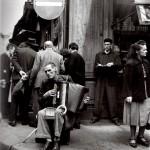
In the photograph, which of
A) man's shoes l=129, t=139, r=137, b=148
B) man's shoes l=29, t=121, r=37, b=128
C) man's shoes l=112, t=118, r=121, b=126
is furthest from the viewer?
man's shoes l=112, t=118, r=121, b=126

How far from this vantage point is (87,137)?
8.95m

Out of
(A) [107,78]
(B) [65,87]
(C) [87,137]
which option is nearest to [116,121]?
(A) [107,78]

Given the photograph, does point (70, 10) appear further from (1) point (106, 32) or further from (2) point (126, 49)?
(2) point (126, 49)

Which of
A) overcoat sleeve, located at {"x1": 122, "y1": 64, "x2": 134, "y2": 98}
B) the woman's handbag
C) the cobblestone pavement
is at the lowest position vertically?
the cobblestone pavement

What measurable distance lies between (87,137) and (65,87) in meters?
1.61

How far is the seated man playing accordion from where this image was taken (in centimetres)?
758

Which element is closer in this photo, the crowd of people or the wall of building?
the crowd of people

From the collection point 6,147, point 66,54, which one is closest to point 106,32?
point 66,54

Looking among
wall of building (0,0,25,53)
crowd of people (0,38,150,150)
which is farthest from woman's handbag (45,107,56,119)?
wall of building (0,0,25,53)

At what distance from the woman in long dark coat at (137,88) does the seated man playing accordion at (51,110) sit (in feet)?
4.04

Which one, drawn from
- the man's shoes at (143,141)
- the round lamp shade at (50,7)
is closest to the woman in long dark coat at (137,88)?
the man's shoes at (143,141)

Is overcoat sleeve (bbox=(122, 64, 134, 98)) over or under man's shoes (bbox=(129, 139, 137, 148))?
over

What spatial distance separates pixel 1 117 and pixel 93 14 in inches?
134

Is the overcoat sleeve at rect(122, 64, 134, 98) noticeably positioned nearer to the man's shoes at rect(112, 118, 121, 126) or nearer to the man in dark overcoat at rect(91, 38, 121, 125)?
the man in dark overcoat at rect(91, 38, 121, 125)
